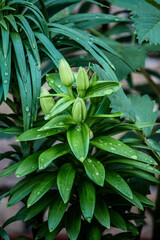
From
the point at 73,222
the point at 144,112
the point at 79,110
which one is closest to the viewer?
the point at 79,110

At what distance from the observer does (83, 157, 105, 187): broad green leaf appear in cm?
58

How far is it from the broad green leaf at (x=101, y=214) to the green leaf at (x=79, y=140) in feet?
0.60

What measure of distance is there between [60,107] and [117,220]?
12.7 inches

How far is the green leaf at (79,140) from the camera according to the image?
0.56 meters

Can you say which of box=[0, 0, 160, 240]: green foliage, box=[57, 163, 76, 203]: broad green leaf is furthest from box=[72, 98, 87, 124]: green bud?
box=[57, 163, 76, 203]: broad green leaf

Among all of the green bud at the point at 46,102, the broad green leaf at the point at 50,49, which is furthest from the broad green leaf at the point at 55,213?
the broad green leaf at the point at 50,49

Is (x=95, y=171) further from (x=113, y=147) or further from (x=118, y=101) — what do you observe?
(x=118, y=101)

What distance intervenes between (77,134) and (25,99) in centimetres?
16

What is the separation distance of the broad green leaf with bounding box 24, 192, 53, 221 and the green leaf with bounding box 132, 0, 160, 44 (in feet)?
1.40

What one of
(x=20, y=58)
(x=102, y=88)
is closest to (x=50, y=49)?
(x=20, y=58)

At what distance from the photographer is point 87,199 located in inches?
24.9

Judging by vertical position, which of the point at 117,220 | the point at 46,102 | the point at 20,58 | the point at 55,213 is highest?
the point at 20,58

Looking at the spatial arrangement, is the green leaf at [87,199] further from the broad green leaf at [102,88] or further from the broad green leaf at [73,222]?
the broad green leaf at [102,88]

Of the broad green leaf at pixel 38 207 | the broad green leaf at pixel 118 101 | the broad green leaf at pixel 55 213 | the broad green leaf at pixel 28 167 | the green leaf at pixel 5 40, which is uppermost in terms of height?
the green leaf at pixel 5 40
